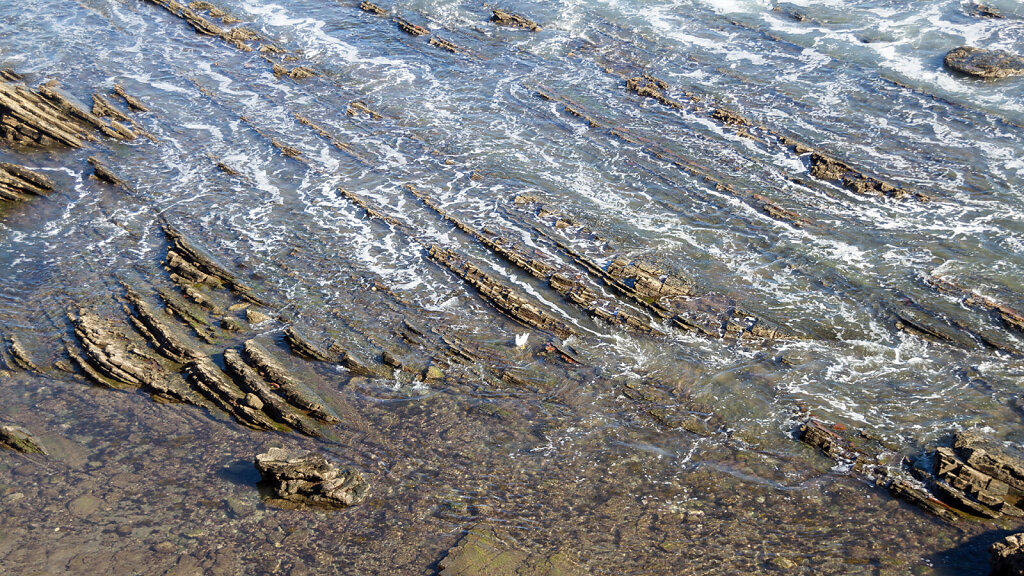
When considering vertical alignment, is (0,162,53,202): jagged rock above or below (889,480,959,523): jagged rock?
below

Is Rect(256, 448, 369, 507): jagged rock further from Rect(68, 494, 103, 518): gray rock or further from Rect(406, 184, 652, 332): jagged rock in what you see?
Rect(406, 184, 652, 332): jagged rock

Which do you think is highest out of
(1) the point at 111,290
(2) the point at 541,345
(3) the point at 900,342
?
(3) the point at 900,342

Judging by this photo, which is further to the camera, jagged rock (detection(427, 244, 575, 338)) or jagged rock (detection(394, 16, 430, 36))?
jagged rock (detection(394, 16, 430, 36))

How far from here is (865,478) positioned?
677 inches

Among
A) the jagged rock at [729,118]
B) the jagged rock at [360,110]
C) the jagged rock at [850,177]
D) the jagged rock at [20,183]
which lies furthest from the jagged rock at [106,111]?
the jagged rock at [850,177]

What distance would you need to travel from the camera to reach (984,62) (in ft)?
123

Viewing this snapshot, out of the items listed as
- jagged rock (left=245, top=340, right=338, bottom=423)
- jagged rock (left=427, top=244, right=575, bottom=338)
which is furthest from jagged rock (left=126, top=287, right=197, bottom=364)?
jagged rock (left=427, top=244, right=575, bottom=338)

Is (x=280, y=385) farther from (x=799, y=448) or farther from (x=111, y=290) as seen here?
(x=799, y=448)

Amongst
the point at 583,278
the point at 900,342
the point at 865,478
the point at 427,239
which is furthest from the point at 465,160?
the point at 865,478

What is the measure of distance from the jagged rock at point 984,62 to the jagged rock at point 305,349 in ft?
119

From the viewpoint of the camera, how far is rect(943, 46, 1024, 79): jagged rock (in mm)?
36625

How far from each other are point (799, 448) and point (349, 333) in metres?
13.6

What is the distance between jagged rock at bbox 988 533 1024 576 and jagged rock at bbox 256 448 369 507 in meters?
13.7

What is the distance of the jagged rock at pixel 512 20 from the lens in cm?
4666
